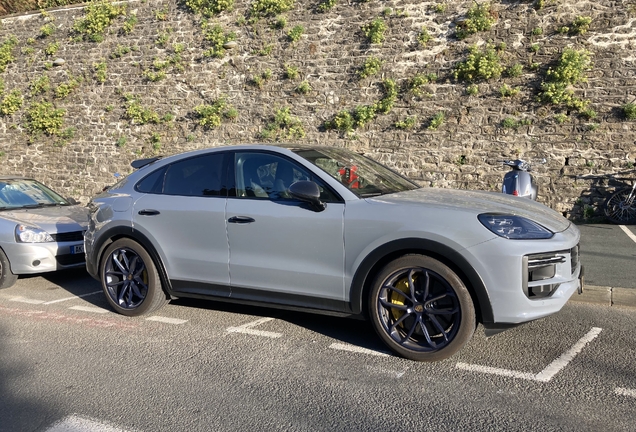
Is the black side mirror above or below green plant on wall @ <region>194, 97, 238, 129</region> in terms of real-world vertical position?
below

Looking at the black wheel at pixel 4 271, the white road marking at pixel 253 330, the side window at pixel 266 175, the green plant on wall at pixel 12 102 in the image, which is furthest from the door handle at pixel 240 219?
the green plant on wall at pixel 12 102

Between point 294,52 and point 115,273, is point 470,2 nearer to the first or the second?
point 294,52

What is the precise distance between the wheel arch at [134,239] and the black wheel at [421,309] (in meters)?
2.18

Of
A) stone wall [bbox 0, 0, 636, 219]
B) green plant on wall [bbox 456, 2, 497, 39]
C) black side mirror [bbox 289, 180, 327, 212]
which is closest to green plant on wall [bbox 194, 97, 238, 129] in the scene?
stone wall [bbox 0, 0, 636, 219]

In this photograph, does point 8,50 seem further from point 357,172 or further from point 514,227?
point 514,227

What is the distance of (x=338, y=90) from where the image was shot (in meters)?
13.7

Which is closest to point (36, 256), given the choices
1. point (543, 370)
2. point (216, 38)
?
point (543, 370)

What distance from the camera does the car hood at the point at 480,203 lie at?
4492 millimetres

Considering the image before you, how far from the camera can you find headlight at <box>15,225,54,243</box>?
7.44 metres

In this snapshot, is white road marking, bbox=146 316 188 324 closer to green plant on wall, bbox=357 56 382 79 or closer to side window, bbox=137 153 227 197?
side window, bbox=137 153 227 197

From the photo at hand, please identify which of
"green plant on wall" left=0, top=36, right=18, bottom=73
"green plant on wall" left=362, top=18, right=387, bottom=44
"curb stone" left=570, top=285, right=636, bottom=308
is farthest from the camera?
"green plant on wall" left=0, top=36, right=18, bottom=73

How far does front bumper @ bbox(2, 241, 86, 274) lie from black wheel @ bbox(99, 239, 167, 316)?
1.85m

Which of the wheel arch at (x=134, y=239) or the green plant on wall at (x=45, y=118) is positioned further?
the green plant on wall at (x=45, y=118)

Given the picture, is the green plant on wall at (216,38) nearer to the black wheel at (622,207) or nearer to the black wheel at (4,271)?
the black wheel at (4,271)
